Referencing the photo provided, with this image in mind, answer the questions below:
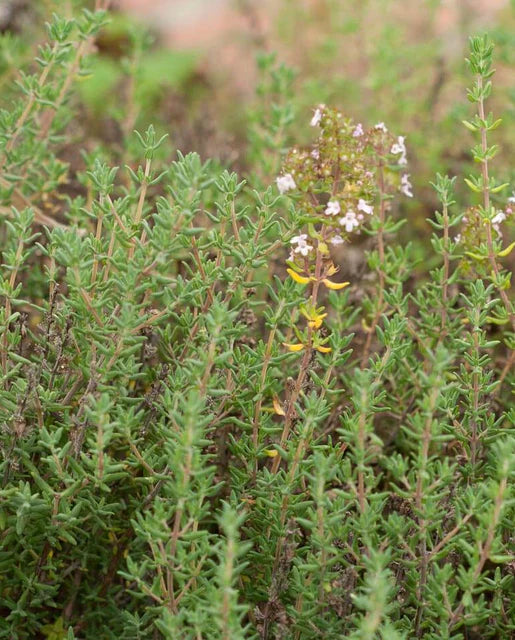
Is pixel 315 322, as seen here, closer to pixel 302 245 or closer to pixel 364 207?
pixel 302 245

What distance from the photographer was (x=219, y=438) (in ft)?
7.41

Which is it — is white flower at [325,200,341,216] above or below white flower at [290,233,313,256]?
above

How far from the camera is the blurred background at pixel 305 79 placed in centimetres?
356

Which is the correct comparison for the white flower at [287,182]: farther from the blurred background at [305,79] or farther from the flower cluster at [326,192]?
the blurred background at [305,79]

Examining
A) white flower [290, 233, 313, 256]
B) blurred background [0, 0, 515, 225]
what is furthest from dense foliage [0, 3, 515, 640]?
blurred background [0, 0, 515, 225]

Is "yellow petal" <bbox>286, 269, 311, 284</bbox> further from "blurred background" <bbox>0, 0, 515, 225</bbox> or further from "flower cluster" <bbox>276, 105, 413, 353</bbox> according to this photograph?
"blurred background" <bbox>0, 0, 515, 225</bbox>

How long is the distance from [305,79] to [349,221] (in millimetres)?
3214

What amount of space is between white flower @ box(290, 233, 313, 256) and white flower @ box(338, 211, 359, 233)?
0.32ft

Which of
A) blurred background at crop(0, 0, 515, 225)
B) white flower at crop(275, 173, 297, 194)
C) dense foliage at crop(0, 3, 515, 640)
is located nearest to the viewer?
dense foliage at crop(0, 3, 515, 640)

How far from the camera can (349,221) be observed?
1.97 metres

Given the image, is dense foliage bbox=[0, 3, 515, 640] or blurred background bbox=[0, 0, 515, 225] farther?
blurred background bbox=[0, 0, 515, 225]

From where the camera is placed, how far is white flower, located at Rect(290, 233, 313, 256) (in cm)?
199

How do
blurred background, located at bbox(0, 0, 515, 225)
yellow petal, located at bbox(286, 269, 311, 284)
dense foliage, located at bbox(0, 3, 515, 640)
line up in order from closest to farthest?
dense foliage, located at bbox(0, 3, 515, 640), yellow petal, located at bbox(286, 269, 311, 284), blurred background, located at bbox(0, 0, 515, 225)

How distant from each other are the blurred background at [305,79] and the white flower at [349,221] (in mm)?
1009
